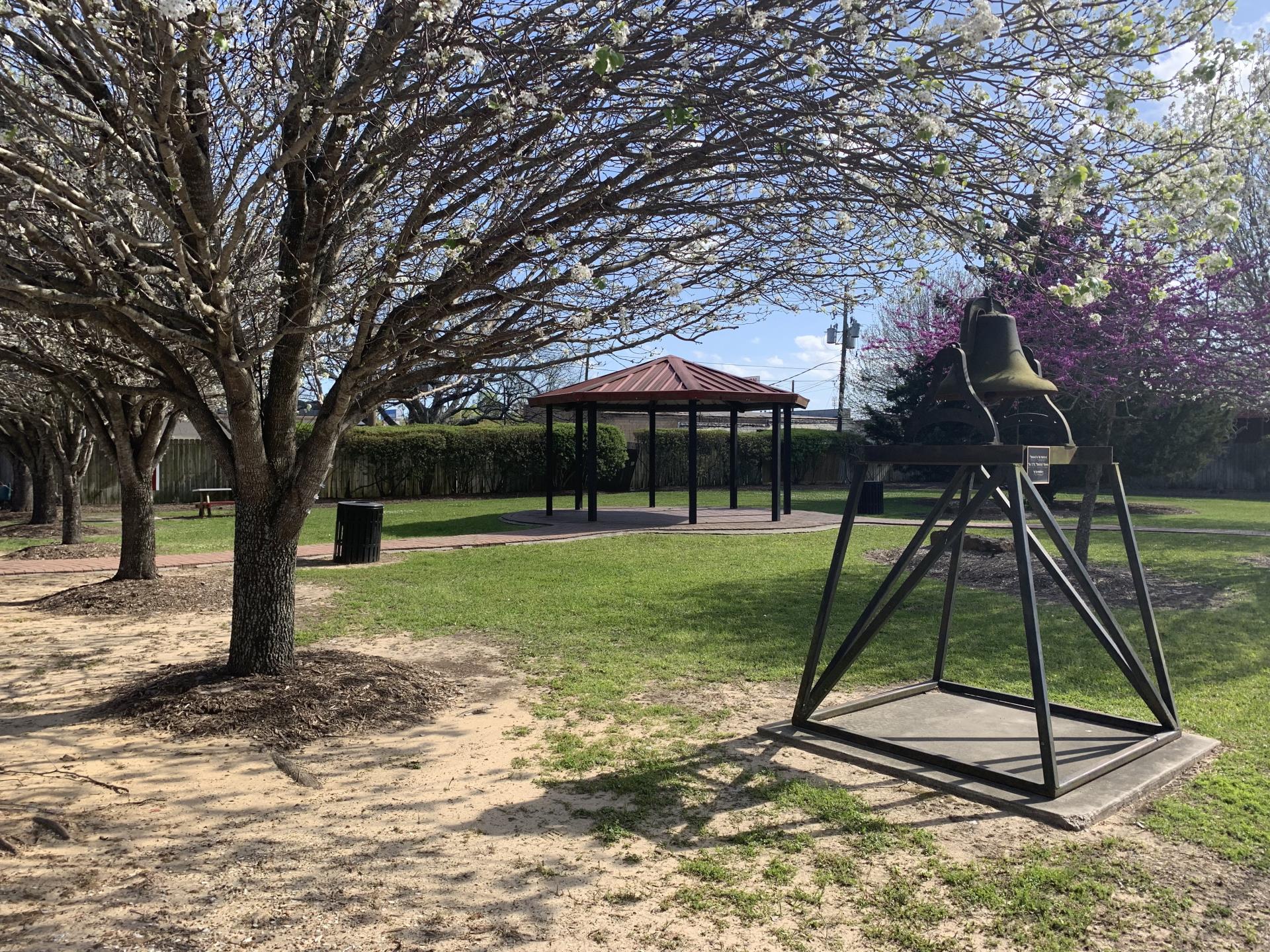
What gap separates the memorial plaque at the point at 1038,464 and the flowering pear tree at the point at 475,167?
109 centimetres

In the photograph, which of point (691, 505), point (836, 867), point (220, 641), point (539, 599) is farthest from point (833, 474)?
point (836, 867)

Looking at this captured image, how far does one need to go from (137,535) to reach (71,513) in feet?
15.6

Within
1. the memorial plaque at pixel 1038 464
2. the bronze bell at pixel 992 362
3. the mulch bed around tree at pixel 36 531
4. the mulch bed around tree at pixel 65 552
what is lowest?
the mulch bed around tree at pixel 65 552

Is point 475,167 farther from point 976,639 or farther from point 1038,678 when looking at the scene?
point 976,639

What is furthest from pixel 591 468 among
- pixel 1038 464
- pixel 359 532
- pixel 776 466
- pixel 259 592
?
Answer: pixel 1038 464

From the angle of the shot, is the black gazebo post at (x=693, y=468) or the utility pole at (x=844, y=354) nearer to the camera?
the black gazebo post at (x=693, y=468)

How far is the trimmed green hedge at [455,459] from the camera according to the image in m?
23.5

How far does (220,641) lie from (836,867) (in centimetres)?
580

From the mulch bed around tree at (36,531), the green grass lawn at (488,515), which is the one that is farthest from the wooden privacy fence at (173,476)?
the mulch bed around tree at (36,531)

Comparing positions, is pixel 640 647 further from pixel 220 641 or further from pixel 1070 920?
pixel 1070 920

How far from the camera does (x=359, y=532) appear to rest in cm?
1230

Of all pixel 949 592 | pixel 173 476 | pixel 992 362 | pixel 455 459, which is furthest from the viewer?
pixel 455 459

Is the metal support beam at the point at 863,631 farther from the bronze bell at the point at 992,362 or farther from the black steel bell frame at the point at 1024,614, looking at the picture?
the bronze bell at the point at 992,362

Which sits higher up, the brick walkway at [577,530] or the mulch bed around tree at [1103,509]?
the mulch bed around tree at [1103,509]
